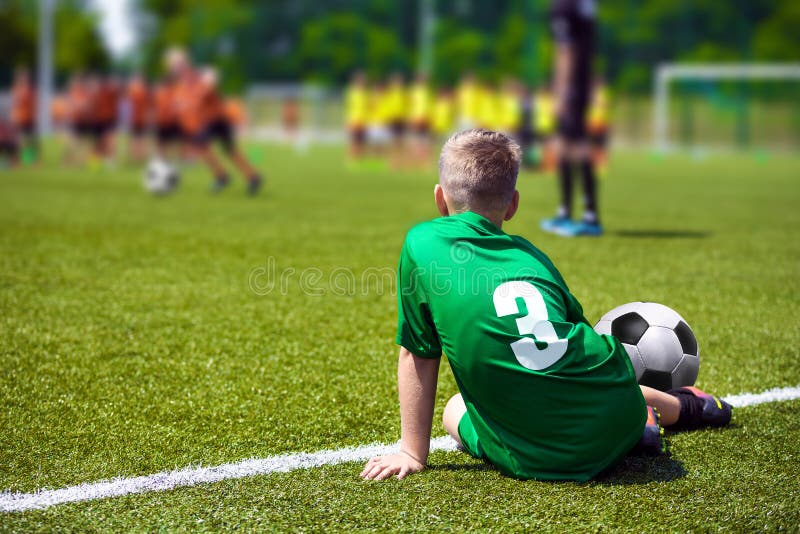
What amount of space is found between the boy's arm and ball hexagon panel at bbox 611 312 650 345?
92 centimetres

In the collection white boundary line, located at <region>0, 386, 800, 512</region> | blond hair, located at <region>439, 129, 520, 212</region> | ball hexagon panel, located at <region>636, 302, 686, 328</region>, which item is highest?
blond hair, located at <region>439, 129, 520, 212</region>

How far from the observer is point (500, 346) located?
2314 mm

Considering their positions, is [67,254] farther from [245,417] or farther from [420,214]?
[420,214]

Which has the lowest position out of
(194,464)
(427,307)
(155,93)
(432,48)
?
(194,464)

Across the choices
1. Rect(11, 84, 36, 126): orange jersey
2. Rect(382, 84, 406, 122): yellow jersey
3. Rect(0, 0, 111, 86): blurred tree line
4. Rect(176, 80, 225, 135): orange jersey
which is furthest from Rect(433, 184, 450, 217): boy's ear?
Rect(0, 0, 111, 86): blurred tree line

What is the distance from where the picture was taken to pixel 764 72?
1093 inches

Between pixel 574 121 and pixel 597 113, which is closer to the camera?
pixel 574 121

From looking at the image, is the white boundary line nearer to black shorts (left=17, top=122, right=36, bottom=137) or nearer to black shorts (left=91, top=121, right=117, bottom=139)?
black shorts (left=91, top=121, right=117, bottom=139)

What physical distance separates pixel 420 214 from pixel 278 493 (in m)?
7.37

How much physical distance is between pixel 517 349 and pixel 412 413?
369mm

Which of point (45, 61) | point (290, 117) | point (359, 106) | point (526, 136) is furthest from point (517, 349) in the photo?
point (290, 117)

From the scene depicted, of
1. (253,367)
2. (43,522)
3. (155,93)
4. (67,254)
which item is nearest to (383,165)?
(155,93)

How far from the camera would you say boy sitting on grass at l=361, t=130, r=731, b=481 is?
2312 millimetres

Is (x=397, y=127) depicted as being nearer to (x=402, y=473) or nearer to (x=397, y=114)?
(x=397, y=114)
